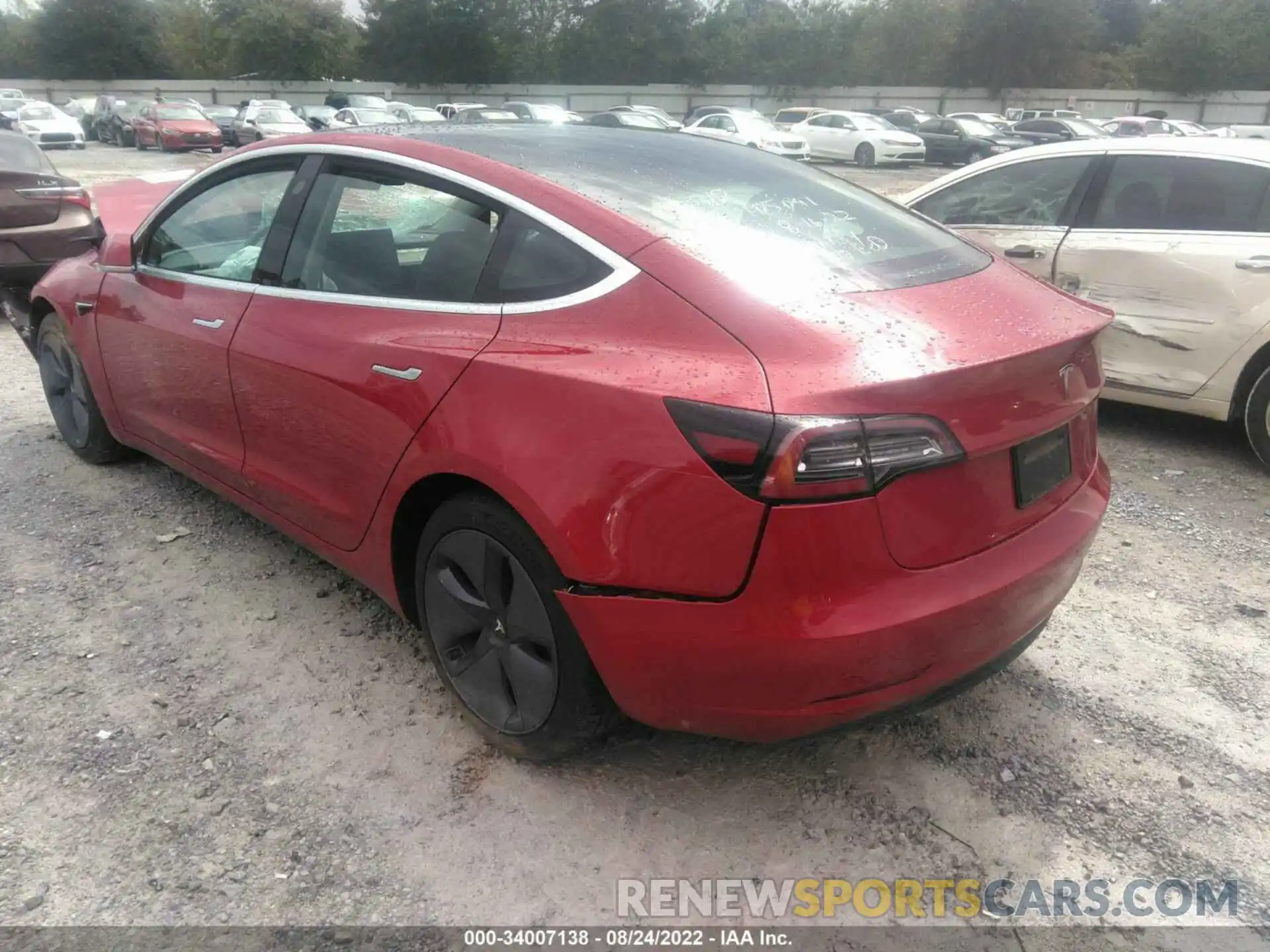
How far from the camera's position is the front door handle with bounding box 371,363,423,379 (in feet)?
8.49

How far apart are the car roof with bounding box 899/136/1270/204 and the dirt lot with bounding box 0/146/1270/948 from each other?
238 centimetres

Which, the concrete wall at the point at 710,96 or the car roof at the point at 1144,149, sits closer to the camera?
the car roof at the point at 1144,149

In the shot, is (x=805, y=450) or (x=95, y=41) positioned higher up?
(x=95, y=41)

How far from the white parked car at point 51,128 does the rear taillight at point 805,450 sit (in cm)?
3377

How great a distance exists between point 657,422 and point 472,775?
1.20m

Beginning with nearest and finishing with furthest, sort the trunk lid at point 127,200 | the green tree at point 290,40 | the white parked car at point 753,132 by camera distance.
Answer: the trunk lid at point 127,200 < the white parked car at point 753,132 < the green tree at point 290,40

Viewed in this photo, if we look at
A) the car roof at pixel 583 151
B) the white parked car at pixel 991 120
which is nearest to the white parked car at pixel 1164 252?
the car roof at pixel 583 151

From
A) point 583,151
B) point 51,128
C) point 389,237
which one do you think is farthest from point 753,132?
point 389,237

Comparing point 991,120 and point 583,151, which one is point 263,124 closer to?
point 991,120

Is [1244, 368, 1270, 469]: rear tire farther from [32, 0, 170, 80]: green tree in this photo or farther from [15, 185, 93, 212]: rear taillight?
[32, 0, 170, 80]: green tree

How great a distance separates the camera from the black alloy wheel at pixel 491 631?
244cm

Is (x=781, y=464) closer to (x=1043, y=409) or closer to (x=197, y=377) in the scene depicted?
(x=1043, y=409)

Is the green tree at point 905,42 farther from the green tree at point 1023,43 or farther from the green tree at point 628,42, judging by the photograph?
the green tree at point 628,42

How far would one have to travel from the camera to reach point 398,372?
8.66ft
